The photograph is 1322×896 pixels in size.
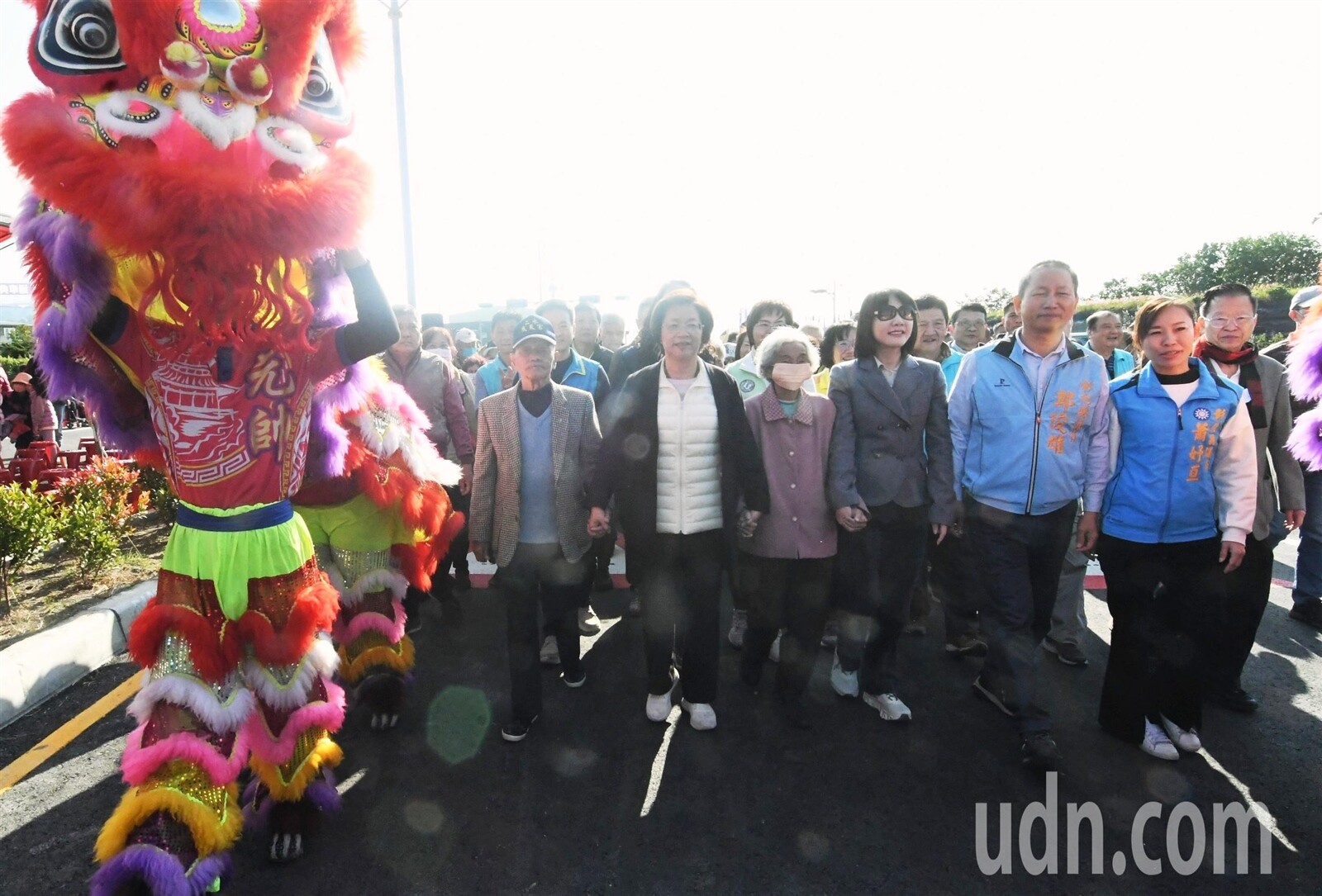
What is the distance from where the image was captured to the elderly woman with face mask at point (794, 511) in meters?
3.37

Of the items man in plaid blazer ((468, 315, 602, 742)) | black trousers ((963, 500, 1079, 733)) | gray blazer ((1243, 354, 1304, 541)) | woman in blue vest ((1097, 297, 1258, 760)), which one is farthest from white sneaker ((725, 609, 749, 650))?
gray blazer ((1243, 354, 1304, 541))

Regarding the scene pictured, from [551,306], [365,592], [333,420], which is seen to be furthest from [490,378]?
[333,420]

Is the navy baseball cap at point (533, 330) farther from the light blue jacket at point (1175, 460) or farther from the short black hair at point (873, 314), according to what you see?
the light blue jacket at point (1175, 460)

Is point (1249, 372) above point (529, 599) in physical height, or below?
above

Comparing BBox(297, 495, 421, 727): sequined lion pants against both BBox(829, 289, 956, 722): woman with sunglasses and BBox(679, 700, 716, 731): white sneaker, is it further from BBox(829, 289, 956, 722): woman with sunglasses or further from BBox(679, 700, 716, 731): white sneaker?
BBox(829, 289, 956, 722): woman with sunglasses

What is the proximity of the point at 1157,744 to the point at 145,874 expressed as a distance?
3745 mm

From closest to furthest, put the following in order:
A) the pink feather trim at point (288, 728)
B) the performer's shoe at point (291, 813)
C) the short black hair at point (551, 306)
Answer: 1. the pink feather trim at point (288, 728)
2. the performer's shoe at point (291, 813)
3. the short black hair at point (551, 306)

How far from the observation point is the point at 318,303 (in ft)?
8.00

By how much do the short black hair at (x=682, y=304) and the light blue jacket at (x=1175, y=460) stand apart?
1934mm

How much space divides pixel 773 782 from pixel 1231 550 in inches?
84.9

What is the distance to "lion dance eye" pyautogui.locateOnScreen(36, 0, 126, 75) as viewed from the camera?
199cm

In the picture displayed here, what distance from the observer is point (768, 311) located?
15.1ft

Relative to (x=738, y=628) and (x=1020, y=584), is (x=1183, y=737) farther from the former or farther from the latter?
(x=738, y=628)

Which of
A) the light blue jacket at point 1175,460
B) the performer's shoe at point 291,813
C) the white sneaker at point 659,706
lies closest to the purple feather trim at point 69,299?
the performer's shoe at point 291,813
